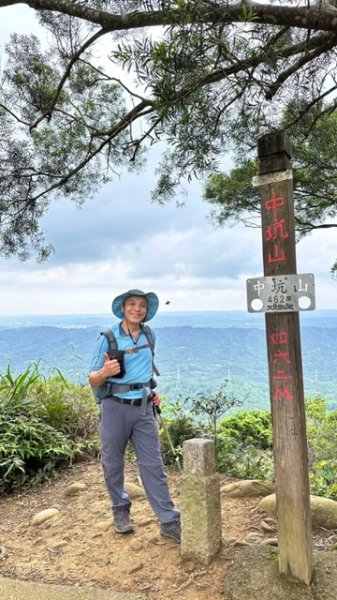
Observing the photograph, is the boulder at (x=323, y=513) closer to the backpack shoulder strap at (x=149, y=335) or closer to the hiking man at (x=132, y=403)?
the hiking man at (x=132, y=403)

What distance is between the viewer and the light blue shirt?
3.10 m

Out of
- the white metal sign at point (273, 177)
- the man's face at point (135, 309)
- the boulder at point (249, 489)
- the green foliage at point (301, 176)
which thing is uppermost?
the green foliage at point (301, 176)

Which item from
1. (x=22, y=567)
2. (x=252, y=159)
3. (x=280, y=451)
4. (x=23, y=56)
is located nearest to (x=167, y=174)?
(x=252, y=159)

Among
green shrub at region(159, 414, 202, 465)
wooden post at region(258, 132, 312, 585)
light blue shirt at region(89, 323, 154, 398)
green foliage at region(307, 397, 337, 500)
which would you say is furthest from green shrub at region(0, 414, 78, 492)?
wooden post at region(258, 132, 312, 585)

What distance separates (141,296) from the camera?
3176 millimetres

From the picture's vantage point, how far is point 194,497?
2834 millimetres

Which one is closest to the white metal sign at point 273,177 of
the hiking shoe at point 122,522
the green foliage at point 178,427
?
the hiking shoe at point 122,522

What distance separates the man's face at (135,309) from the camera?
315cm

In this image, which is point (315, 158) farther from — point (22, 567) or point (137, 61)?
point (22, 567)

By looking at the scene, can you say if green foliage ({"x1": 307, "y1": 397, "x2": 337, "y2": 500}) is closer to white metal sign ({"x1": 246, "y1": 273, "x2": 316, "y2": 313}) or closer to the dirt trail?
the dirt trail

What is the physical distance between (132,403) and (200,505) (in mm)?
757

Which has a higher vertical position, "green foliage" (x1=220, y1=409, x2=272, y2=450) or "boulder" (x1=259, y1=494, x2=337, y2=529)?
"boulder" (x1=259, y1=494, x2=337, y2=529)

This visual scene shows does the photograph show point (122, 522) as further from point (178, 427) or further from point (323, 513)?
point (178, 427)

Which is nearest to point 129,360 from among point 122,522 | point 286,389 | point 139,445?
point 139,445
